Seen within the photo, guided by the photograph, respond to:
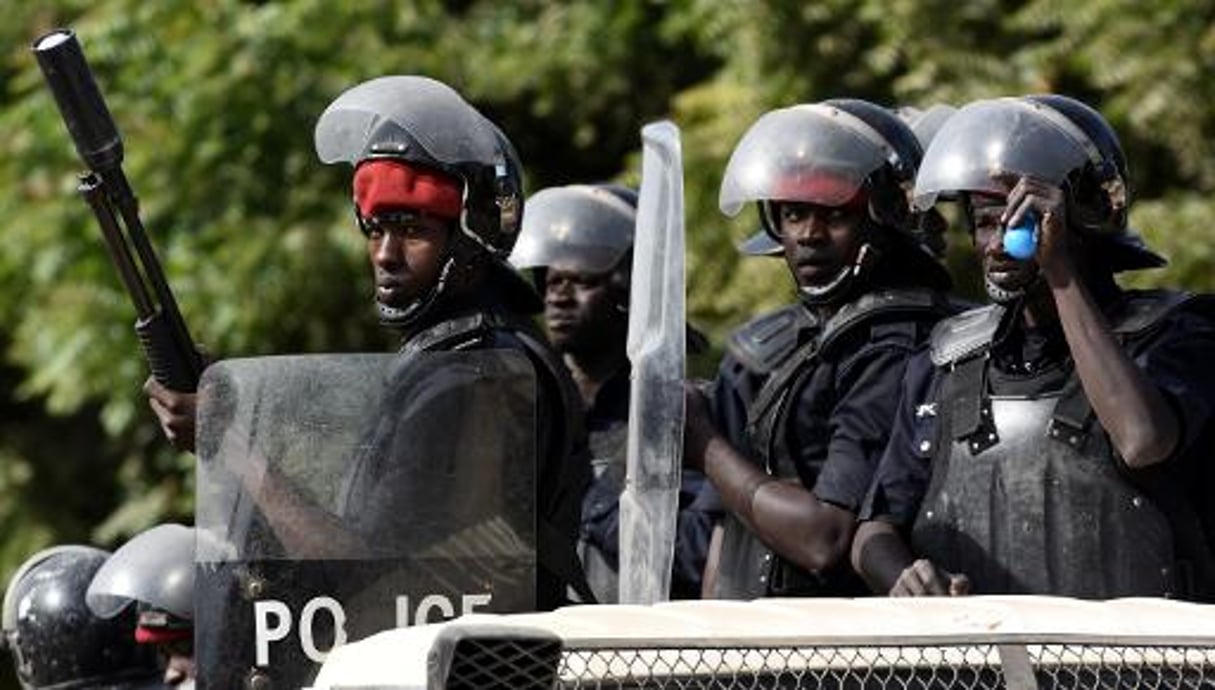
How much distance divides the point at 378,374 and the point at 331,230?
8.63m

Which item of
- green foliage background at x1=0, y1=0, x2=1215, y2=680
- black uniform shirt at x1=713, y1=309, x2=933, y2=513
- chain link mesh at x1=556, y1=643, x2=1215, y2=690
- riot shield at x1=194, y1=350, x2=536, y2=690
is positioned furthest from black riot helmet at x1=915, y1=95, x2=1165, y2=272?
green foliage background at x1=0, y1=0, x2=1215, y2=680

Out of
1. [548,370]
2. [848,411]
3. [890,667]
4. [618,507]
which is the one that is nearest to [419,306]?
[548,370]

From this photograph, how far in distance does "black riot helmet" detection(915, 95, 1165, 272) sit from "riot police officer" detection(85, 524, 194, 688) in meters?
2.02

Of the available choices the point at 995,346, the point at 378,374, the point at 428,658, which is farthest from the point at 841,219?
the point at 428,658

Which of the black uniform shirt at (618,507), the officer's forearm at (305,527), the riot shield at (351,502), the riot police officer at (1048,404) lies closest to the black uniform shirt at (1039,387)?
the riot police officer at (1048,404)

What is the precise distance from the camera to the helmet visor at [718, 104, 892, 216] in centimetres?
752

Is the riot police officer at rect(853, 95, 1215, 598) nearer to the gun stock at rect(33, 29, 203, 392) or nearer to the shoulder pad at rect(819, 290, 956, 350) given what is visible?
the shoulder pad at rect(819, 290, 956, 350)

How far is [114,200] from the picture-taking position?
6906 mm

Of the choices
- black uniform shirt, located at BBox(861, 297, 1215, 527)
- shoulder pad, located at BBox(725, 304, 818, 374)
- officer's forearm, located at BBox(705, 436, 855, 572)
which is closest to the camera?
black uniform shirt, located at BBox(861, 297, 1215, 527)

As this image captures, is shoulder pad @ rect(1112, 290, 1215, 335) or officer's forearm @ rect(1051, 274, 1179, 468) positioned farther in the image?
shoulder pad @ rect(1112, 290, 1215, 335)

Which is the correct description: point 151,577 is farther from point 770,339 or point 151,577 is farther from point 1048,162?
point 1048,162

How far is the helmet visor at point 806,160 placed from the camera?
24.7 feet

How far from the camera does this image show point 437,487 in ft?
19.8

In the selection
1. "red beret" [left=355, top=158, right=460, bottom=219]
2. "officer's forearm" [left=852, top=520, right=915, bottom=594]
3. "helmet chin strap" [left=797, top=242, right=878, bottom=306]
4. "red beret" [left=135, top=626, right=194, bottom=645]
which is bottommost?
"red beret" [left=135, top=626, right=194, bottom=645]
